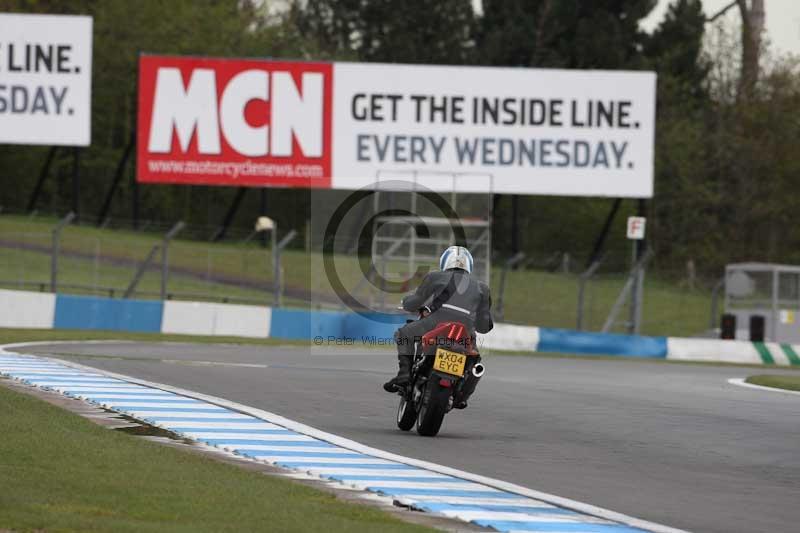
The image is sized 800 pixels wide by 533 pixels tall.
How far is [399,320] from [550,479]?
2181 centimetres

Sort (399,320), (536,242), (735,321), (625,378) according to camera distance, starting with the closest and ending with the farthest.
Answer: (625,378) → (399,320) → (735,321) → (536,242)

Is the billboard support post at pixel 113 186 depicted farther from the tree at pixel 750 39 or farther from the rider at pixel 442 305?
the rider at pixel 442 305

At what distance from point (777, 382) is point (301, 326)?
42.2 feet

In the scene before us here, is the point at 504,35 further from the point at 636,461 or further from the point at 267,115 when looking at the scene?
the point at 636,461

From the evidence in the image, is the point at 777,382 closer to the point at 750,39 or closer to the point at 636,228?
the point at 636,228

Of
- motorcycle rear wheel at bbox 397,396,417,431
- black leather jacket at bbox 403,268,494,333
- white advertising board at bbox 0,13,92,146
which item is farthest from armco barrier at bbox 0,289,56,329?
black leather jacket at bbox 403,268,494,333

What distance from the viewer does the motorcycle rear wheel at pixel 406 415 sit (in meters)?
14.1

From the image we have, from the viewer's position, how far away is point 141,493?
30.6ft

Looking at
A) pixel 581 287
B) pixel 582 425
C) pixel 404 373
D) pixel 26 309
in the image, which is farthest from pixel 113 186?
pixel 404 373

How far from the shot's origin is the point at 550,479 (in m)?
11.2

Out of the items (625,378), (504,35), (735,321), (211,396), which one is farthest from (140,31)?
(211,396)

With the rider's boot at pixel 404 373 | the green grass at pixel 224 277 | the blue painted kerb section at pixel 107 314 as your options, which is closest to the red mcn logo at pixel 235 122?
the green grass at pixel 224 277

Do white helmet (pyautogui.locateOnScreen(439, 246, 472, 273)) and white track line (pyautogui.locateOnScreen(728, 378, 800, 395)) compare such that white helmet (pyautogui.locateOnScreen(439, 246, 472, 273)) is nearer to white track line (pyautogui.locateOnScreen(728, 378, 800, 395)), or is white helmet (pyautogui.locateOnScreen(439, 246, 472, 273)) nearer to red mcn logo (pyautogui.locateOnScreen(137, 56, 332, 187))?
white track line (pyautogui.locateOnScreen(728, 378, 800, 395))

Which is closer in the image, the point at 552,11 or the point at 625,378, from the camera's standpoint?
the point at 625,378
